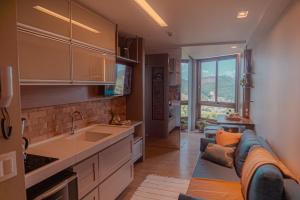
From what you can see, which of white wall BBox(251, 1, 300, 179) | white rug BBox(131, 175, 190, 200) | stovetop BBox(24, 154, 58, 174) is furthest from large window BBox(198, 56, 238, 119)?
stovetop BBox(24, 154, 58, 174)

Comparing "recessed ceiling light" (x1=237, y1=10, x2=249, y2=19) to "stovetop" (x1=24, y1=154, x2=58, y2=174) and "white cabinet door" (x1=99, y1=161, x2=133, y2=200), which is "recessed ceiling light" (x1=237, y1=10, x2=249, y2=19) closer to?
"white cabinet door" (x1=99, y1=161, x2=133, y2=200)

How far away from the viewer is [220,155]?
2961mm

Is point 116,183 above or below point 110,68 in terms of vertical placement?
below

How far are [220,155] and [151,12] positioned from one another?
2.12 m

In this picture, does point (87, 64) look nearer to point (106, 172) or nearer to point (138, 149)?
point (106, 172)

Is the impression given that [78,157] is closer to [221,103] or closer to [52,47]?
[52,47]

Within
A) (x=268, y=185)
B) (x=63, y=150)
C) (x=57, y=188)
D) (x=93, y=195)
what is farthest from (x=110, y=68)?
(x=268, y=185)

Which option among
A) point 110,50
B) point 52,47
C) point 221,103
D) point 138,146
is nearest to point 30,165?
point 52,47

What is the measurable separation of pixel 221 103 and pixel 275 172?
208 inches

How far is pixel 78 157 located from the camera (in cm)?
192

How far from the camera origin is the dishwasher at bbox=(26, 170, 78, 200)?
1494mm

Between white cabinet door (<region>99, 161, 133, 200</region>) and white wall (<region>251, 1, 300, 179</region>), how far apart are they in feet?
6.25

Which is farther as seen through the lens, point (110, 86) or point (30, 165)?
point (110, 86)

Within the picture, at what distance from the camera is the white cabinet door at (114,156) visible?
2346 mm
